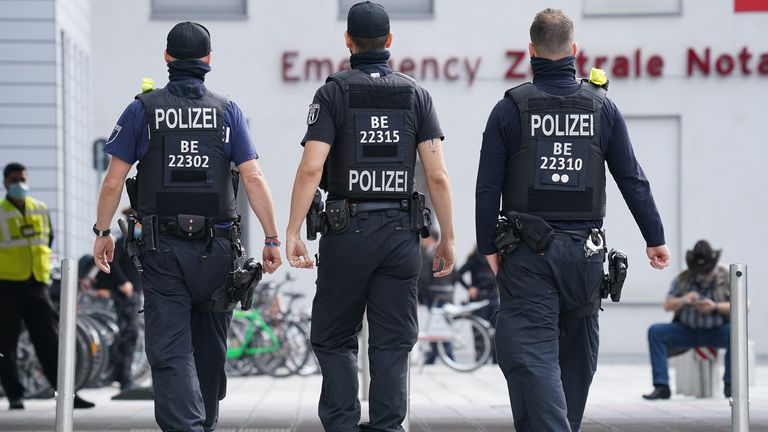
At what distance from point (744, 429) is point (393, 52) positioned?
15.4m

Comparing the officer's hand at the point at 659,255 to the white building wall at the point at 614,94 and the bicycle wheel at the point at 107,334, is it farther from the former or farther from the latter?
the white building wall at the point at 614,94

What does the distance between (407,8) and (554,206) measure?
1678 centimetres

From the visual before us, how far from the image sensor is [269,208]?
7812 mm

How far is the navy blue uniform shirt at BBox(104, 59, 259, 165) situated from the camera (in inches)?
302

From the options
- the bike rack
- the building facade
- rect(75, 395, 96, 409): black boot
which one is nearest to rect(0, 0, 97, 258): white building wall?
rect(75, 395, 96, 409): black boot

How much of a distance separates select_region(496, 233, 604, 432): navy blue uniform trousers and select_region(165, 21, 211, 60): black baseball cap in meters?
1.97

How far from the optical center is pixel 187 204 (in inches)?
302

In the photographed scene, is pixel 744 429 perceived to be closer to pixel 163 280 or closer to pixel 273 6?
pixel 163 280

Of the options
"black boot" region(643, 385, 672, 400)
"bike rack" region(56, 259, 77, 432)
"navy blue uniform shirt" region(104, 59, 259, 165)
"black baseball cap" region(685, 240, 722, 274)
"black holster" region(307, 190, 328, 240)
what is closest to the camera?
"black holster" region(307, 190, 328, 240)

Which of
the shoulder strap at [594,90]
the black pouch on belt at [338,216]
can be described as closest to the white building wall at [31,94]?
the black pouch on belt at [338,216]

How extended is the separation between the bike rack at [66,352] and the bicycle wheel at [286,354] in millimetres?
9689

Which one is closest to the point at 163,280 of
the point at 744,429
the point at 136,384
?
the point at 744,429

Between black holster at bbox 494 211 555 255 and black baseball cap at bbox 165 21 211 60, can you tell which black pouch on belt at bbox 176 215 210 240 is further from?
black holster at bbox 494 211 555 255

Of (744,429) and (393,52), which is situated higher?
(393,52)
